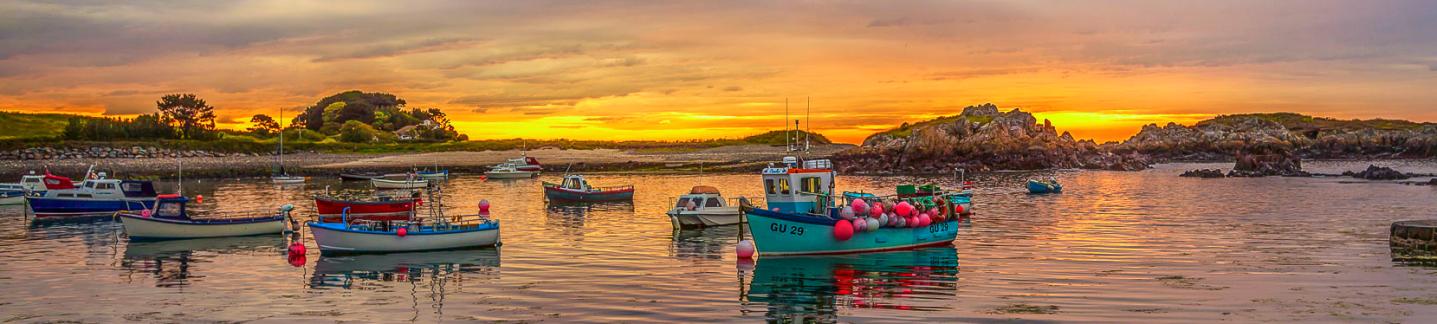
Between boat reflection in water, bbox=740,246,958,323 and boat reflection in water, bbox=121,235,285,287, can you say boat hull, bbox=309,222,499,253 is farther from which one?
boat reflection in water, bbox=740,246,958,323

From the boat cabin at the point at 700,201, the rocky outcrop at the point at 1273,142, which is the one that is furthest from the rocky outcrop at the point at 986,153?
the boat cabin at the point at 700,201

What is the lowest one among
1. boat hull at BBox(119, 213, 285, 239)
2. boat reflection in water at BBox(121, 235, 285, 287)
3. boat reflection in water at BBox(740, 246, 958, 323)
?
boat reflection in water at BBox(121, 235, 285, 287)

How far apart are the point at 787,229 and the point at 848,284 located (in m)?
4.60

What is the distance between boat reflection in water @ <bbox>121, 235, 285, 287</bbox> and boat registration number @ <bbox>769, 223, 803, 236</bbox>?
1686 cm

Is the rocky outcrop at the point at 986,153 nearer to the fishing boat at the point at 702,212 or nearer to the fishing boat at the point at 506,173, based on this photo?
the fishing boat at the point at 506,173

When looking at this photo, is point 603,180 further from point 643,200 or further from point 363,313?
point 363,313

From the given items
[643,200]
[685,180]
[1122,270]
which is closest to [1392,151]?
[685,180]

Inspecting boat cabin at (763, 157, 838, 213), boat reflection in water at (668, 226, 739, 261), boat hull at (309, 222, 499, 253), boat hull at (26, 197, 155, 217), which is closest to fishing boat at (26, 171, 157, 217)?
boat hull at (26, 197, 155, 217)

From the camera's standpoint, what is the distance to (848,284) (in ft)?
94.3

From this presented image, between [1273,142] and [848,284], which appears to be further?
[1273,142]

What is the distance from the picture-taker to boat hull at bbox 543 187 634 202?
65.2m

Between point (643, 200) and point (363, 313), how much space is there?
45.6 m

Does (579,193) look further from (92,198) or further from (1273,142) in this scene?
(1273,142)

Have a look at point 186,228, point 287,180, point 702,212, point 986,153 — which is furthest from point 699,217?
point 986,153
